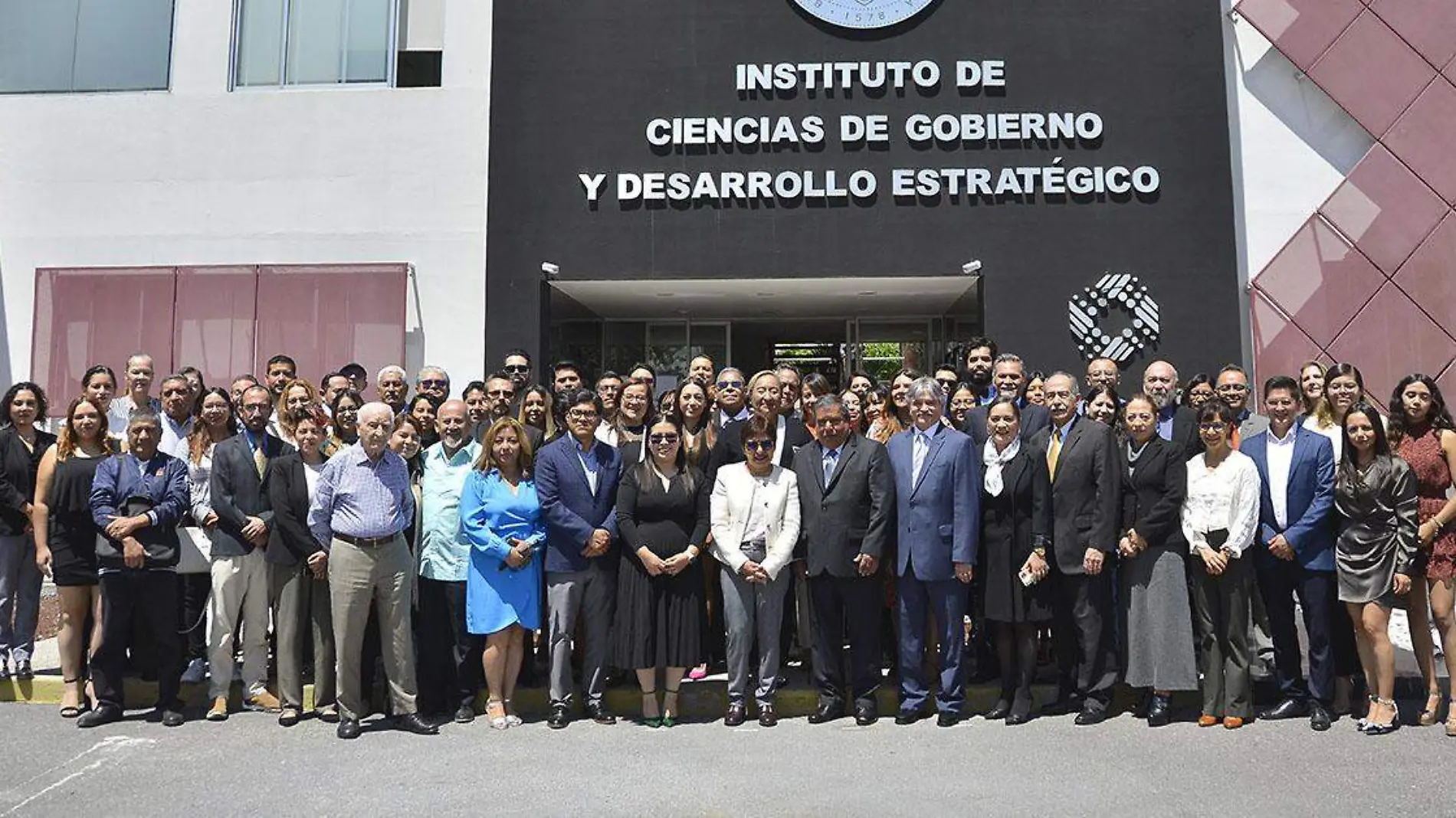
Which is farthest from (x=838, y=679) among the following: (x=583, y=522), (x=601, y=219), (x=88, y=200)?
(x=88, y=200)

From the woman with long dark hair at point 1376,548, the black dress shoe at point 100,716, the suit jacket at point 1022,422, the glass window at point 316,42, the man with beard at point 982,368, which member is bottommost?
the black dress shoe at point 100,716

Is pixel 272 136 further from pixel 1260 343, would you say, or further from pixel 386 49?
pixel 1260 343

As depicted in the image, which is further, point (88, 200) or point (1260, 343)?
point (88, 200)

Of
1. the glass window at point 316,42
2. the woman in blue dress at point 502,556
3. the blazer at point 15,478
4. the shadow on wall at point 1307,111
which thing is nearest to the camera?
the woman in blue dress at point 502,556

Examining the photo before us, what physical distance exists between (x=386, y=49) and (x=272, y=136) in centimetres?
188

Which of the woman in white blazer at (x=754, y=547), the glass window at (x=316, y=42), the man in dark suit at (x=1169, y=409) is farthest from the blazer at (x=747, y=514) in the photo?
the glass window at (x=316, y=42)

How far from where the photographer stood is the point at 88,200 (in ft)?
47.2

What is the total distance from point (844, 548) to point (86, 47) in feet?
44.4

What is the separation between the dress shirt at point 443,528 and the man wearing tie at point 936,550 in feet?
8.93

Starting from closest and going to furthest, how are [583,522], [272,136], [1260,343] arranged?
1. [583,522]
2. [1260,343]
3. [272,136]

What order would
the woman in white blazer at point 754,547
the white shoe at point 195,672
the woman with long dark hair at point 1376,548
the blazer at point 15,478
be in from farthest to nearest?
the blazer at point 15,478
the white shoe at point 195,672
the woman in white blazer at point 754,547
the woman with long dark hair at point 1376,548

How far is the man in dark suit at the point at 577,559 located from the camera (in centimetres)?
668

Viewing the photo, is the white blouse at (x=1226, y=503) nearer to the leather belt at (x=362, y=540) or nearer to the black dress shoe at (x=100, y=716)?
the leather belt at (x=362, y=540)

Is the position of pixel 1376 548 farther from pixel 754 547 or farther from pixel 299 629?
pixel 299 629
